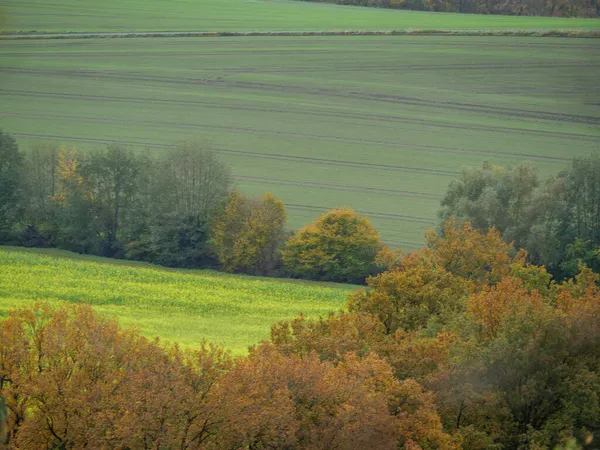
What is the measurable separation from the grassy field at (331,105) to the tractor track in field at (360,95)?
0.18m

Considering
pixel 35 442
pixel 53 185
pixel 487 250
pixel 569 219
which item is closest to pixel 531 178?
pixel 569 219

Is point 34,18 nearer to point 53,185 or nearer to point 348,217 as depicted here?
point 53,185

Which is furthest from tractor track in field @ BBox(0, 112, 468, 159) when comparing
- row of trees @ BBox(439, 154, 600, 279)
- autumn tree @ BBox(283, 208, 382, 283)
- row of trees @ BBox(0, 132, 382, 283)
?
autumn tree @ BBox(283, 208, 382, 283)

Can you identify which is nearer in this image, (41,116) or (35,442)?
(35,442)

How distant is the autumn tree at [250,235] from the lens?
58250 mm

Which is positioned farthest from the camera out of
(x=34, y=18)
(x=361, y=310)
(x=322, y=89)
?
(x=34, y=18)

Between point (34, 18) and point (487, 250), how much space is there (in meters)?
71.7

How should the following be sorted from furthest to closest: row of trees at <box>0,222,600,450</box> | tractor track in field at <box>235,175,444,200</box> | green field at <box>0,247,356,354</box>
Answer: tractor track in field at <box>235,175,444,200</box> → green field at <box>0,247,356,354</box> → row of trees at <box>0,222,600,450</box>

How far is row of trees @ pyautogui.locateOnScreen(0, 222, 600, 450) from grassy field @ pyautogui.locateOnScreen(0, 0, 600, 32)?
7364 cm

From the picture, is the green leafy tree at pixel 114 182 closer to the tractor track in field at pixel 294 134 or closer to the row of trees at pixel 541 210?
the tractor track in field at pixel 294 134

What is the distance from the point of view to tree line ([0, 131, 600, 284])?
5769cm

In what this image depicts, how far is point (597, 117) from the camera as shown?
82625 mm

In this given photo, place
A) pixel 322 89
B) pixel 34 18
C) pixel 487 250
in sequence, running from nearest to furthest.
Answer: pixel 487 250, pixel 322 89, pixel 34 18

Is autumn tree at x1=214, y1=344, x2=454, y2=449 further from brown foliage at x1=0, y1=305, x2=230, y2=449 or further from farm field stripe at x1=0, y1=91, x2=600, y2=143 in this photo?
farm field stripe at x1=0, y1=91, x2=600, y2=143
